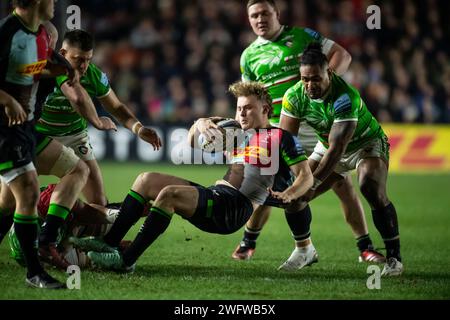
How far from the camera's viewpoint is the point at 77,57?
672 centimetres

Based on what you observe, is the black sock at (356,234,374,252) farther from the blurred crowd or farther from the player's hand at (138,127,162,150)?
the blurred crowd

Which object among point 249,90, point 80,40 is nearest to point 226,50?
point 80,40

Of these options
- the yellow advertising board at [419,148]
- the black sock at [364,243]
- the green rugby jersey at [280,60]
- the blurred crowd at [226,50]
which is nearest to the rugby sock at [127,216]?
the green rugby jersey at [280,60]

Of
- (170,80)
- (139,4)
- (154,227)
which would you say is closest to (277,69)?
(154,227)

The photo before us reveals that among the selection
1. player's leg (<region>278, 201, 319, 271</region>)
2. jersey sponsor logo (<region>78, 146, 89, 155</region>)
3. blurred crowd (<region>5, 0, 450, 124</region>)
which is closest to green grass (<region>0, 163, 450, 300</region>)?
player's leg (<region>278, 201, 319, 271</region>)

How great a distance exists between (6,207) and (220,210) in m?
1.77

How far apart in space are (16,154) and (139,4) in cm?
1517

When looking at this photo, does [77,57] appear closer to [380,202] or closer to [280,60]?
[280,60]

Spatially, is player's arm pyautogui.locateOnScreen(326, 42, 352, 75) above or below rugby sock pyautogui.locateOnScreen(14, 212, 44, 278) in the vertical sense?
above

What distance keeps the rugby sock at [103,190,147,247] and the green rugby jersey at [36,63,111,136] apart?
1.26 m

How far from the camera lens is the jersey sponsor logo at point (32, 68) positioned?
5.63 m

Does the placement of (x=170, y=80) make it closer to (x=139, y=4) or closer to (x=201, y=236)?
(x=139, y=4)

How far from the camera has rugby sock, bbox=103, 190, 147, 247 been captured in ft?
20.3

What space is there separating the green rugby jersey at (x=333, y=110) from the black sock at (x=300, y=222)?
693 millimetres
